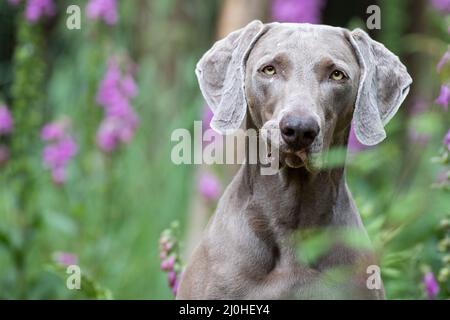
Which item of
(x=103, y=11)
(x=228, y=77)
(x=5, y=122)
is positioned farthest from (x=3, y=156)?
(x=228, y=77)

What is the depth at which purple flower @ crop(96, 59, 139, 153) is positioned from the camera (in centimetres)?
555

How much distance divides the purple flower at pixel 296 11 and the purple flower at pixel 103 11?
2.02 m

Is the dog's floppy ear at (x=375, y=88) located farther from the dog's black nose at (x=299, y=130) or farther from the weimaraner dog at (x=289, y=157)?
the dog's black nose at (x=299, y=130)

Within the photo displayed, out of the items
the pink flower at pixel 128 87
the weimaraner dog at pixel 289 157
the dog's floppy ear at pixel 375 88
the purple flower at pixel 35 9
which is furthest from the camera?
the pink flower at pixel 128 87

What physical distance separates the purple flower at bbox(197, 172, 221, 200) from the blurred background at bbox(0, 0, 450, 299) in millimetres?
10

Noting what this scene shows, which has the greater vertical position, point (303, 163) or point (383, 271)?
point (303, 163)

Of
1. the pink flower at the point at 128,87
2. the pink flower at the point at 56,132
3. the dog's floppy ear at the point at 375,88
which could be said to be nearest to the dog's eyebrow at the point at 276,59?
the dog's floppy ear at the point at 375,88

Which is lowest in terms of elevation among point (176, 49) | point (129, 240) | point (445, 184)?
point (129, 240)

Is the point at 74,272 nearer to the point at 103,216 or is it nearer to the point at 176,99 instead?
the point at 103,216

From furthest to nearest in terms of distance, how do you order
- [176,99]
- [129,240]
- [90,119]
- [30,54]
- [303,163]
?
1. [176,99]
2. [129,240]
3. [90,119]
4. [30,54]
5. [303,163]

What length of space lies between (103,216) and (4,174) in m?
0.93

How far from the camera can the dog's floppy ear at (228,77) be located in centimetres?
342
